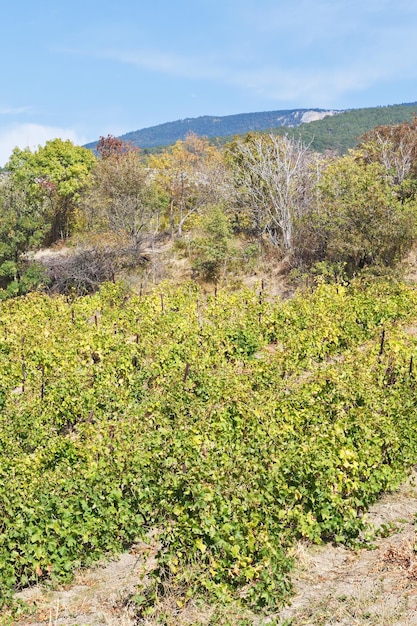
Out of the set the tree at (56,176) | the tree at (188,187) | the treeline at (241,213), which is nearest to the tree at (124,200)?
the treeline at (241,213)

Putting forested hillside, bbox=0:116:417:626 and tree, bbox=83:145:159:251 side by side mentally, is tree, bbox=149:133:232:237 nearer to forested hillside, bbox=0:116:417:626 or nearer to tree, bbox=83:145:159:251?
tree, bbox=83:145:159:251

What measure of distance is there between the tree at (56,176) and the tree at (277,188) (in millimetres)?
13494

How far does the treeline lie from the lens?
21.7 meters

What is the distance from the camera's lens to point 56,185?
37.2 meters

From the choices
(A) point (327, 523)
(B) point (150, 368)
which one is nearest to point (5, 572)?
(A) point (327, 523)

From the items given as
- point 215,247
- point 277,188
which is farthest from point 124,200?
point 277,188

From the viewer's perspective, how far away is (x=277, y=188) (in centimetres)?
2614

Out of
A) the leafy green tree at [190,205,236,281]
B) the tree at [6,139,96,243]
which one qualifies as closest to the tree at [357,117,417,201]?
the leafy green tree at [190,205,236,281]

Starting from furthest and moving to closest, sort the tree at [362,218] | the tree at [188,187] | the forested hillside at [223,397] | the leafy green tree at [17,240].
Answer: the tree at [188,187], the leafy green tree at [17,240], the tree at [362,218], the forested hillside at [223,397]

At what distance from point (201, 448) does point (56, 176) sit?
32.8 meters

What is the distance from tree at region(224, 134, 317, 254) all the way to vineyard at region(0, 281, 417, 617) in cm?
1200

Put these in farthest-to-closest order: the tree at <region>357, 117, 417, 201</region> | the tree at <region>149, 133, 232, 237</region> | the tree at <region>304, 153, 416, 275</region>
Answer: the tree at <region>149, 133, 232, 237</region>, the tree at <region>357, 117, 417, 201</region>, the tree at <region>304, 153, 416, 275</region>

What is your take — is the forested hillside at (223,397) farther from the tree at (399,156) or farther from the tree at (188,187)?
the tree at (188,187)

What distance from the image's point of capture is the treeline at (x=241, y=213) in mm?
21672
